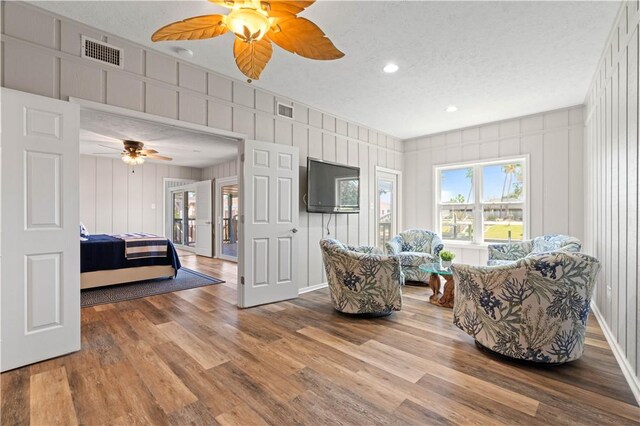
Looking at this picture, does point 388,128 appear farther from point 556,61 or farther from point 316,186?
point 556,61

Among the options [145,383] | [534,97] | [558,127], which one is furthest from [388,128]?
[145,383]

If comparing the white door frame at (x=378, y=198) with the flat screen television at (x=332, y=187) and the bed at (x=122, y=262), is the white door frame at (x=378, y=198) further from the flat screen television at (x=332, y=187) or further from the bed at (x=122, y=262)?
the bed at (x=122, y=262)

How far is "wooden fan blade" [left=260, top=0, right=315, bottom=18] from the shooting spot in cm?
164

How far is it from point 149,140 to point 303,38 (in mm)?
4903

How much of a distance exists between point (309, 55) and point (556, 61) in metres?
2.82

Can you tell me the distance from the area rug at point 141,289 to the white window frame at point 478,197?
4.35 meters

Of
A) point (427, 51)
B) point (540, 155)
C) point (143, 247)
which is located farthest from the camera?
point (143, 247)

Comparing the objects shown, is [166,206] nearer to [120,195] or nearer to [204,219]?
[120,195]

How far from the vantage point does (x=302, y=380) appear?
6.86 ft

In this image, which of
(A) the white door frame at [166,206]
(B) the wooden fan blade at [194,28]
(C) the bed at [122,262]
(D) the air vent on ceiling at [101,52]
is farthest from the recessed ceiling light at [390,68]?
(A) the white door frame at [166,206]

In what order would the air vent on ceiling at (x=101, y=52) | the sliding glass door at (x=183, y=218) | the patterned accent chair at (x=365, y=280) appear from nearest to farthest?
1. the air vent on ceiling at (x=101, y=52)
2. the patterned accent chair at (x=365, y=280)
3. the sliding glass door at (x=183, y=218)

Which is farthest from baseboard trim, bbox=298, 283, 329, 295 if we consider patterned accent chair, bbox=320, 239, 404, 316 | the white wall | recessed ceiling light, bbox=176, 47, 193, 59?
the white wall

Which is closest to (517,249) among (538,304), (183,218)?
(538,304)

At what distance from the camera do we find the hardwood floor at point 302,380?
5.68 ft
